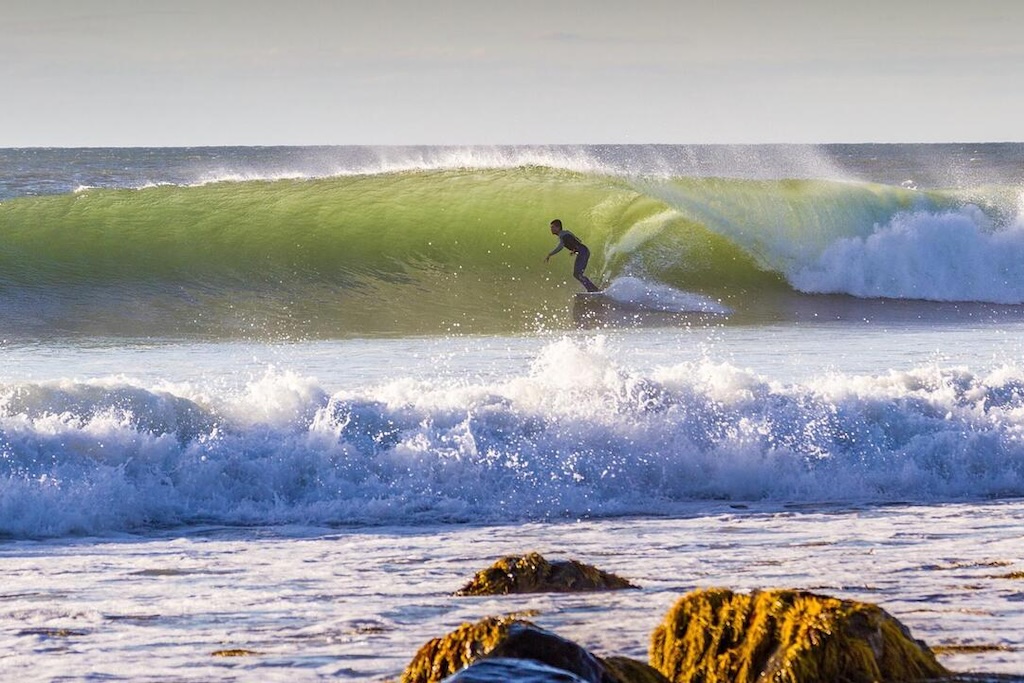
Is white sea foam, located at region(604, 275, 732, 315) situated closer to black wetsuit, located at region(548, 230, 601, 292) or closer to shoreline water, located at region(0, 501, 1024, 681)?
black wetsuit, located at region(548, 230, 601, 292)

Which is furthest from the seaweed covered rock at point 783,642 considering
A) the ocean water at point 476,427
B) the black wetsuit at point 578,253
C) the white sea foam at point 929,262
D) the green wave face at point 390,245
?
the white sea foam at point 929,262

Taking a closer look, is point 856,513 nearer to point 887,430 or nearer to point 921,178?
point 887,430

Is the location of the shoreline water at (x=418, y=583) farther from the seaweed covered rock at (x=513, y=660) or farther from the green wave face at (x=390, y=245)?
the green wave face at (x=390, y=245)

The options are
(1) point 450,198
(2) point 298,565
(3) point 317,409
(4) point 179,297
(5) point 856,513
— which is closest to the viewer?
(2) point 298,565

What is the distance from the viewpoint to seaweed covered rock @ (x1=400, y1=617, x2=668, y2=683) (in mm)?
4215

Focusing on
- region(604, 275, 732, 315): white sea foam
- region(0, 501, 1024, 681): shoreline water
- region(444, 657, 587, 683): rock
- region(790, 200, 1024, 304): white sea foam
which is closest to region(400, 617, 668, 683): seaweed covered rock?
region(444, 657, 587, 683): rock

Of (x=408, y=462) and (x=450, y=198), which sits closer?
(x=408, y=462)

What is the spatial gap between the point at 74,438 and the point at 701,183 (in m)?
16.5

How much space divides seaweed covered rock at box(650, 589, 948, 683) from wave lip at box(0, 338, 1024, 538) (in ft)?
14.1

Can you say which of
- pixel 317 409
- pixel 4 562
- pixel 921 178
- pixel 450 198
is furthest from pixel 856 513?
pixel 921 178

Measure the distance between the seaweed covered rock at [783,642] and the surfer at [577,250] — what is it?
13508 mm

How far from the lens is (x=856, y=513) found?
9.17 metres

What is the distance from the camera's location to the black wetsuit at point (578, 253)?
1911 centimetres

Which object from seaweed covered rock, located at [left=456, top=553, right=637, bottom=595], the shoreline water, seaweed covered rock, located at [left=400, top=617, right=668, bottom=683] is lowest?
the shoreline water
